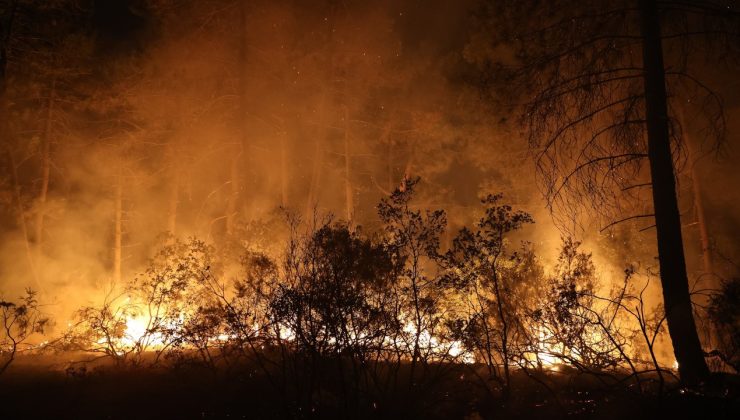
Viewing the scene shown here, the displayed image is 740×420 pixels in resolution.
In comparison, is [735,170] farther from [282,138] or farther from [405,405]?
[282,138]

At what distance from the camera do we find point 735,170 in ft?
55.5

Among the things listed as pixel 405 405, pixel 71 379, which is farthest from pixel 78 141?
pixel 405 405

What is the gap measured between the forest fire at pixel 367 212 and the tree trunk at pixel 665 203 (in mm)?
35

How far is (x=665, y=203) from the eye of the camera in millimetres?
7625

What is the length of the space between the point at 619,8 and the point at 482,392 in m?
6.67

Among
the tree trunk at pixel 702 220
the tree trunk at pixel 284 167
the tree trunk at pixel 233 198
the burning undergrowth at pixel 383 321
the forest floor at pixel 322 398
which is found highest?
the tree trunk at pixel 284 167

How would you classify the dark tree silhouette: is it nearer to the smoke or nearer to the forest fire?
the forest fire

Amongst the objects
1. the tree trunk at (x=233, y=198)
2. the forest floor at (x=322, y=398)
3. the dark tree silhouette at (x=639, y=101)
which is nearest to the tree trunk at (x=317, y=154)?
the tree trunk at (x=233, y=198)

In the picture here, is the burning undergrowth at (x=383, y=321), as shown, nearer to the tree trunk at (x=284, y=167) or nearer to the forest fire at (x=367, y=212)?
the forest fire at (x=367, y=212)

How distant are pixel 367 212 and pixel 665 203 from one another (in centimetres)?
2064

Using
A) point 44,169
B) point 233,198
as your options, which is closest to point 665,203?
point 233,198

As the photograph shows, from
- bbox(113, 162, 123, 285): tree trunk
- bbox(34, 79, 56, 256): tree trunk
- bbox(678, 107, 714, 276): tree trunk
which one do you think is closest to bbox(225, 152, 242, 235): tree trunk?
bbox(113, 162, 123, 285): tree trunk

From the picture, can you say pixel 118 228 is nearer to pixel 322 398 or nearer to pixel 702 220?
pixel 322 398

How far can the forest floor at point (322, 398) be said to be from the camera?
6.39m
